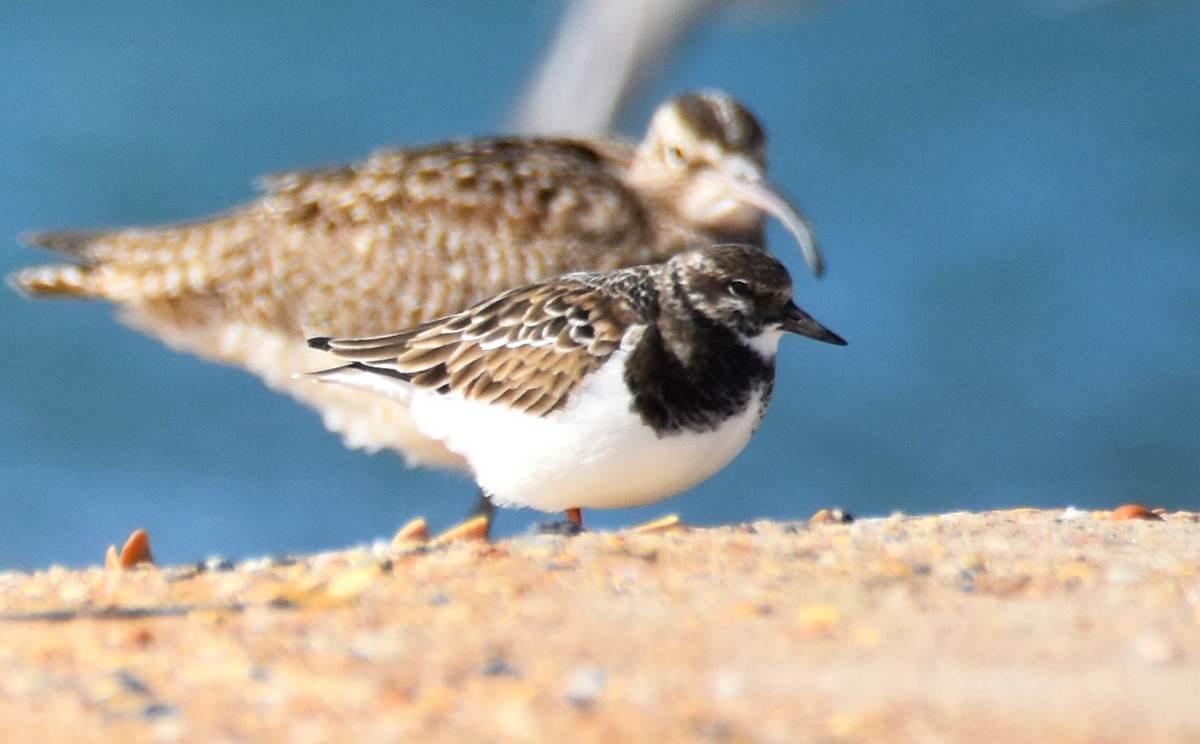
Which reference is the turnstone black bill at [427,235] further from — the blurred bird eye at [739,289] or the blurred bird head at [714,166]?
the blurred bird eye at [739,289]

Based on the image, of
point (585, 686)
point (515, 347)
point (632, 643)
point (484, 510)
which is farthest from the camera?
point (484, 510)

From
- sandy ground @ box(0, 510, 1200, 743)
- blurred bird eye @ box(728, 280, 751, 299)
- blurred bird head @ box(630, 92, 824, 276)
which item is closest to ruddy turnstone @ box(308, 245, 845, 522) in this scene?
blurred bird eye @ box(728, 280, 751, 299)

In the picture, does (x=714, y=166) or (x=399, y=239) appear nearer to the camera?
(x=714, y=166)

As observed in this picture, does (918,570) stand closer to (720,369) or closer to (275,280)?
(720,369)

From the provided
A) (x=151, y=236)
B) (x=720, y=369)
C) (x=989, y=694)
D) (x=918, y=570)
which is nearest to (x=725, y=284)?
(x=720, y=369)

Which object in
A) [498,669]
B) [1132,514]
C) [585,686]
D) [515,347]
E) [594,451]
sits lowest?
[585,686]

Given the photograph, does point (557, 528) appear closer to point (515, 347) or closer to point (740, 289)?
point (515, 347)

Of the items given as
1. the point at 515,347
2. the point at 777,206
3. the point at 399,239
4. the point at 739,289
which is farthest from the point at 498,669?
the point at 399,239

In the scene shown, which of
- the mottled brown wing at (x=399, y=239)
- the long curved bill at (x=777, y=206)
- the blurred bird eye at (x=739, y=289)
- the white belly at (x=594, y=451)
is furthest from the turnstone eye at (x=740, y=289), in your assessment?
the mottled brown wing at (x=399, y=239)
